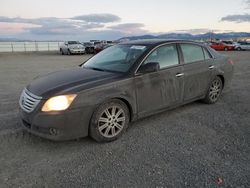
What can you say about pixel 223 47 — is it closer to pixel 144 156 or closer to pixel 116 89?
pixel 116 89

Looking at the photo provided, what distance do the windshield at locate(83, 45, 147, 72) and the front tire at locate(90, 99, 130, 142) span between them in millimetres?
704

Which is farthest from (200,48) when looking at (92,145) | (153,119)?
(92,145)

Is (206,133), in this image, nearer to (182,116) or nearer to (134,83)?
(182,116)

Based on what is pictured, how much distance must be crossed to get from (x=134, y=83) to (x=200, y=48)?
2.40 m

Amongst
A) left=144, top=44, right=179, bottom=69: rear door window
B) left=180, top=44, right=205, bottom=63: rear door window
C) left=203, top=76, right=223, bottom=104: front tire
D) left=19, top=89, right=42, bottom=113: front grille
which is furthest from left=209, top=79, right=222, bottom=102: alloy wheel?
left=19, top=89, right=42, bottom=113: front grille

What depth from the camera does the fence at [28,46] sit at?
114ft

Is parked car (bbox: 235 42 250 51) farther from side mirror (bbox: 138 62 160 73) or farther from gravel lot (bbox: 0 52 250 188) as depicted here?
side mirror (bbox: 138 62 160 73)

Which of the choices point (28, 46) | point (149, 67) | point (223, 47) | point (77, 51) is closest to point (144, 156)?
point (149, 67)

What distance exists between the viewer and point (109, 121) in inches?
160

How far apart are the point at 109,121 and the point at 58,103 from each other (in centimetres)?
86

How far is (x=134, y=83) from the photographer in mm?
4289

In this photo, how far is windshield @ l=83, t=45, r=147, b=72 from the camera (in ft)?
15.0

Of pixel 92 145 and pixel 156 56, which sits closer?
pixel 92 145

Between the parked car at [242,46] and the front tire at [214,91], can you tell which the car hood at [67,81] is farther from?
the parked car at [242,46]
